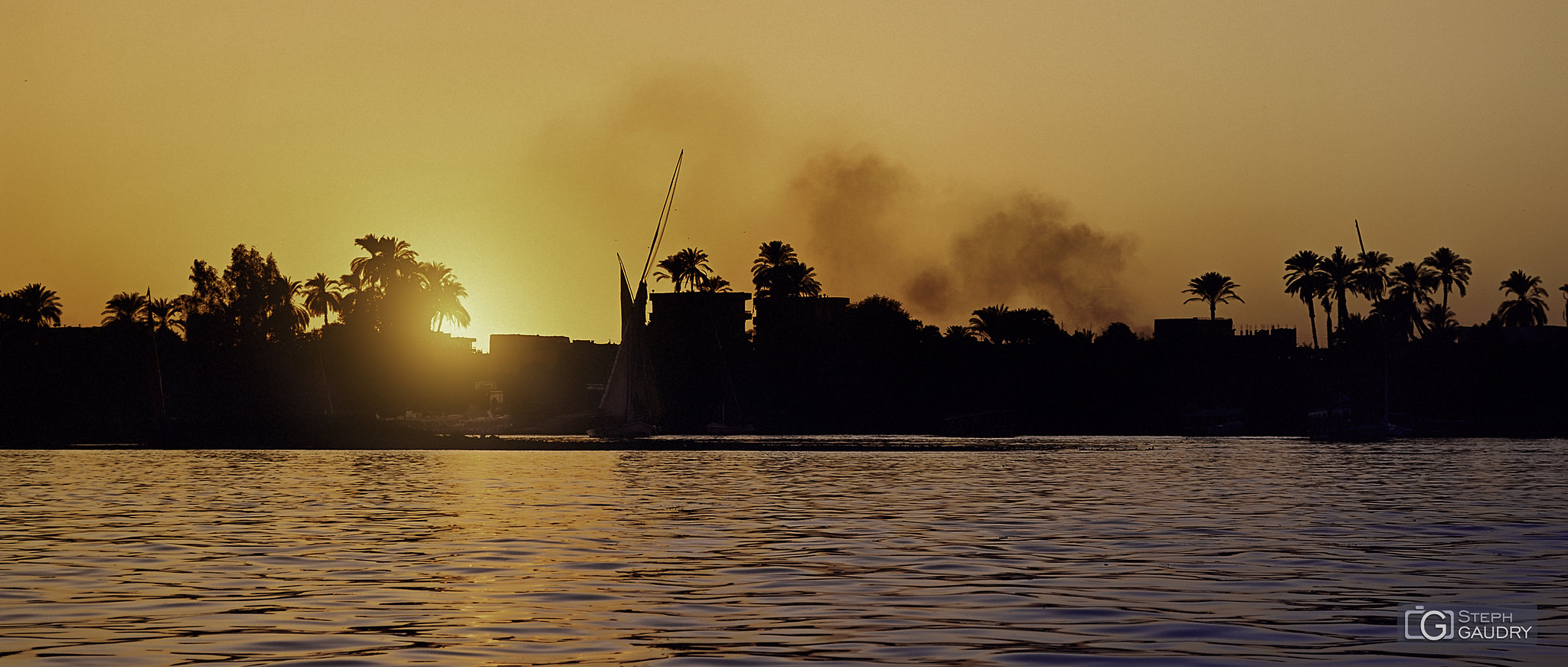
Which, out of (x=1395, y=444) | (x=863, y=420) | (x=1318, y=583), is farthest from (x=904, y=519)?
(x=863, y=420)

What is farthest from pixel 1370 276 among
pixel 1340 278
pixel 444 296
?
pixel 444 296

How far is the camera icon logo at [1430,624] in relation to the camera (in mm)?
16141

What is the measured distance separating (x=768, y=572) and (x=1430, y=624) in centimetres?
923

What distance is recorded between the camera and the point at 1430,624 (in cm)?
1691

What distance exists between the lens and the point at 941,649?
1544cm

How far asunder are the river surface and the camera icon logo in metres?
0.29

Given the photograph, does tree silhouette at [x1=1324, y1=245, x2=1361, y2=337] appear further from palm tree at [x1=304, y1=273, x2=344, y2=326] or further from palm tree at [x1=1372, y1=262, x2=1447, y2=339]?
palm tree at [x1=304, y1=273, x2=344, y2=326]

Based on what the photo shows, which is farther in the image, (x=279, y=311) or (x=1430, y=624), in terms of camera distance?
(x=279, y=311)

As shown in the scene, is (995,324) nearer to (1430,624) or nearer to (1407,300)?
(1407,300)

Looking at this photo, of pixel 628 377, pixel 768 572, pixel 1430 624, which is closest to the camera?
pixel 1430 624

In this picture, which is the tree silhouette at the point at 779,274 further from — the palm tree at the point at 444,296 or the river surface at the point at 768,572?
the river surface at the point at 768,572

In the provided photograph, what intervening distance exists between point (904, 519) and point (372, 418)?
316 ft

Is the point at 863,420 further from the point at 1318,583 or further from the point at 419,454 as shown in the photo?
the point at 1318,583

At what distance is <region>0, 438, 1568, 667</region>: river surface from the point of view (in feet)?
51.3
